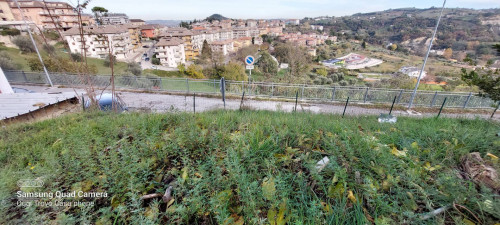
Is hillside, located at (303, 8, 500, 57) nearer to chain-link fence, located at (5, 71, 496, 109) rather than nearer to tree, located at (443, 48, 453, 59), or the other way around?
tree, located at (443, 48, 453, 59)

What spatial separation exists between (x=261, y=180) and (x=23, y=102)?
1059 centimetres

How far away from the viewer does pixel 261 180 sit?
1868mm

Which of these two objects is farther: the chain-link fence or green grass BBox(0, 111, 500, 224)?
the chain-link fence

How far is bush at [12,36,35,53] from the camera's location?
31181 millimetres

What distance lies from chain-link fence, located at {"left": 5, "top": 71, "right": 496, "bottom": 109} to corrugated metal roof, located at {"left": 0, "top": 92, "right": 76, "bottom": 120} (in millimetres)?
2183

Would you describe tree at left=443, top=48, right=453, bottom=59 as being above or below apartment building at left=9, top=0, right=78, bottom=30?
below

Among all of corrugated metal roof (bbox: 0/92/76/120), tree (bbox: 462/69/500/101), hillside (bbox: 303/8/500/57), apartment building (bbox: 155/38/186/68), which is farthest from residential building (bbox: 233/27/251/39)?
tree (bbox: 462/69/500/101)

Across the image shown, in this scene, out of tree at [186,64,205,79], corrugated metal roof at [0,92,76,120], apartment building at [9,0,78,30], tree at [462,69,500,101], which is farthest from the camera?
tree at [186,64,205,79]

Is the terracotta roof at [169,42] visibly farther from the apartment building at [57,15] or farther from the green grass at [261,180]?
the green grass at [261,180]

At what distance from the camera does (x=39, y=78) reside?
15.8 meters

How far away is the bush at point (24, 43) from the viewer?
31.2 meters

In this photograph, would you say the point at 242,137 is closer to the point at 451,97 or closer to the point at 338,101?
the point at 338,101

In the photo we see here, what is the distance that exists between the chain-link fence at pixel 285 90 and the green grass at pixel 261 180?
10.1 metres

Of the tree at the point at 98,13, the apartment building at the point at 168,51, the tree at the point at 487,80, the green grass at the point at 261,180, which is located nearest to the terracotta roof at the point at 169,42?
the apartment building at the point at 168,51
